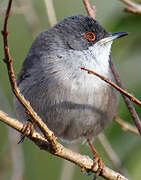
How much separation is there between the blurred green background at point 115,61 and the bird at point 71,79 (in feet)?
0.64

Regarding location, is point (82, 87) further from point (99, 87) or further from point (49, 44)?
point (49, 44)

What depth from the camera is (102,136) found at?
237 inches

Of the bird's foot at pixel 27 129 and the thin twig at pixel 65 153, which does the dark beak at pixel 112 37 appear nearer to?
the thin twig at pixel 65 153

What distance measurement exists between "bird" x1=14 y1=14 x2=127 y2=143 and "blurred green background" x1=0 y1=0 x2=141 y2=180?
19cm

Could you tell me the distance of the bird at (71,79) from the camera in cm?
484

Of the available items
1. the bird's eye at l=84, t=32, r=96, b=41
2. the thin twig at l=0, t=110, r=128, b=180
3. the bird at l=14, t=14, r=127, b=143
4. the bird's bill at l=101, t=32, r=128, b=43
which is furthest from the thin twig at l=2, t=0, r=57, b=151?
the bird's eye at l=84, t=32, r=96, b=41

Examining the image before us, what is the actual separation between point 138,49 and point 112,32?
0.37 metres

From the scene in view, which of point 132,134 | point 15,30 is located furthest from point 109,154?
point 15,30

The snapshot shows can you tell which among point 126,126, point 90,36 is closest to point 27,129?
point 126,126

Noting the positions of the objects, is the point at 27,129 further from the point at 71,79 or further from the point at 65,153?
the point at 71,79

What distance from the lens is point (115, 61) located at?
6133mm

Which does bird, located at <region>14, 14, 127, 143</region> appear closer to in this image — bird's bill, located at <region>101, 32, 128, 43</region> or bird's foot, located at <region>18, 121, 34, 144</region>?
bird's bill, located at <region>101, 32, 128, 43</region>

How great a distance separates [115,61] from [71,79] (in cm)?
147

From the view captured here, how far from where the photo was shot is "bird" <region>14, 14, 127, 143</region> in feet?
15.9
